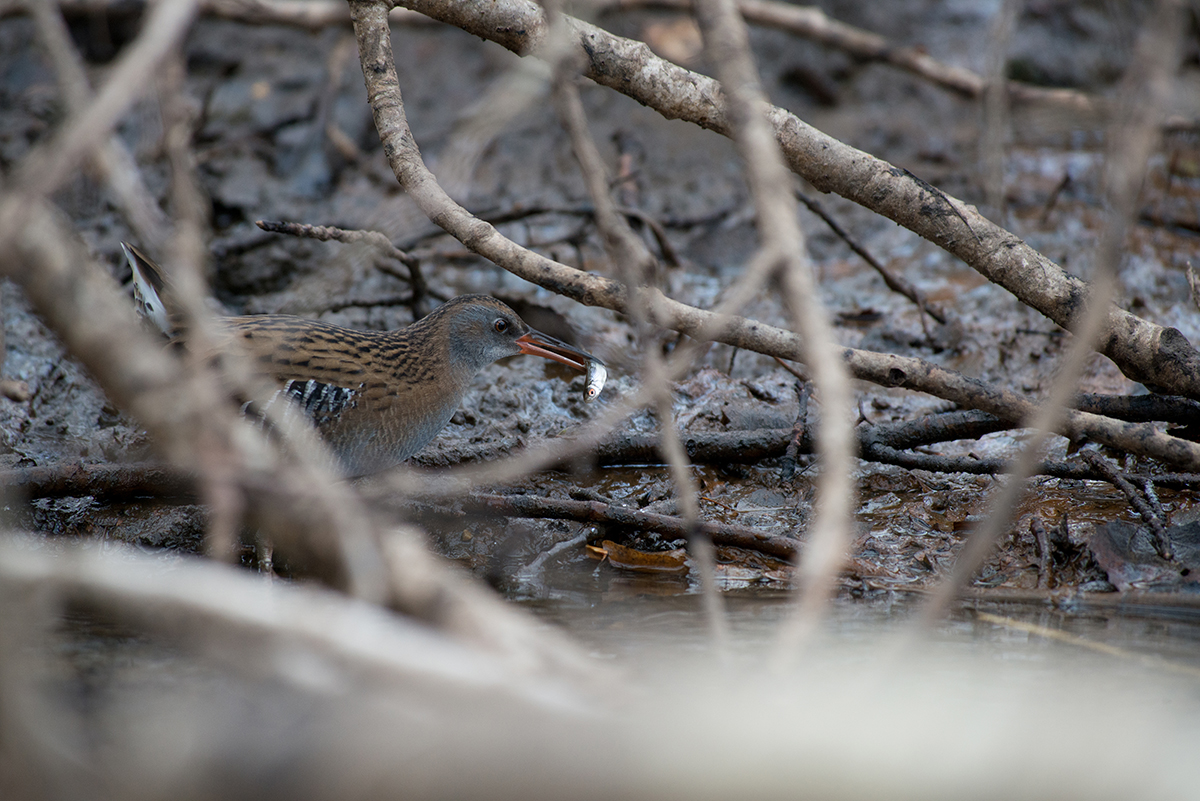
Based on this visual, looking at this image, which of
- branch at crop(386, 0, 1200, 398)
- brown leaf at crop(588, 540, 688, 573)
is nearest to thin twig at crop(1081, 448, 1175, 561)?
branch at crop(386, 0, 1200, 398)

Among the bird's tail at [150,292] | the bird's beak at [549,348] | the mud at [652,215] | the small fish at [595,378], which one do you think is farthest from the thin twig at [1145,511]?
the bird's tail at [150,292]

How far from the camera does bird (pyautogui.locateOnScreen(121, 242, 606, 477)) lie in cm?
355

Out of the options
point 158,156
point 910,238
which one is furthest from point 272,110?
point 910,238

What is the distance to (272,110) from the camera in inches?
269

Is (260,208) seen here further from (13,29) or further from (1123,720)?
(1123,720)

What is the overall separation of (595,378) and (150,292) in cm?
171

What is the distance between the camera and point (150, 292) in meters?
3.75

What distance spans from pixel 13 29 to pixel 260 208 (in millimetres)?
2464

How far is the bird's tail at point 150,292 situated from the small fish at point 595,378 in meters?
1.57

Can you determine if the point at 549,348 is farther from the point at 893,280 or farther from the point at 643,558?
the point at 893,280

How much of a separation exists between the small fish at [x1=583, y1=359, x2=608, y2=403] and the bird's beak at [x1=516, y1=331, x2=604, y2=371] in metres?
0.07

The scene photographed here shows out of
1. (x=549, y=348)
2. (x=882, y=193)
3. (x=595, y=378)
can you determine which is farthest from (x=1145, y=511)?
(x=549, y=348)

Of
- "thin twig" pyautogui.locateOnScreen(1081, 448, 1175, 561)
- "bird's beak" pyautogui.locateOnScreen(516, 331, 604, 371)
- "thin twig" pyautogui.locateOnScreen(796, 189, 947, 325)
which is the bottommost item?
"thin twig" pyautogui.locateOnScreen(1081, 448, 1175, 561)

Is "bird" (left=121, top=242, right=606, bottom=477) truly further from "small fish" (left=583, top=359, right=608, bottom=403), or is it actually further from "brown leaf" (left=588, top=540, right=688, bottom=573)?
"brown leaf" (left=588, top=540, right=688, bottom=573)
